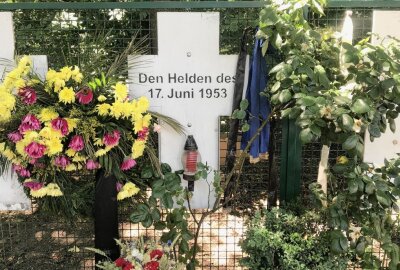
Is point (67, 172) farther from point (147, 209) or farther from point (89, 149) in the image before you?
point (147, 209)

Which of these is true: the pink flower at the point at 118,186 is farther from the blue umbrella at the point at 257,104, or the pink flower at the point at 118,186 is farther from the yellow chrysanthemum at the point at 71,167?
the blue umbrella at the point at 257,104

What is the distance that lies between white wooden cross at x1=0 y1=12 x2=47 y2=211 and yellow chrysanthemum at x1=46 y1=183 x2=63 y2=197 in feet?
1.50

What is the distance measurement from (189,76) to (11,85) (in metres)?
1.12

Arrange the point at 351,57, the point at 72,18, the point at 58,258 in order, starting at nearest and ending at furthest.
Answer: the point at 351,57
the point at 72,18
the point at 58,258

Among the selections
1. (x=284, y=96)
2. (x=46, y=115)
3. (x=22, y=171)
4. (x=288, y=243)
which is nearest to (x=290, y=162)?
(x=288, y=243)

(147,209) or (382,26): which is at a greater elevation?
(382,26)

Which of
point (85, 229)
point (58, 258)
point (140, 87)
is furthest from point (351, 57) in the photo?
point (58, 258)

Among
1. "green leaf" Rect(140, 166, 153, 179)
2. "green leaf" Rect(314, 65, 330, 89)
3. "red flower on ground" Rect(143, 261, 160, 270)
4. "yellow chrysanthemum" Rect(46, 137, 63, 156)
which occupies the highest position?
"green leaf" Rect(314, 65, 330, 89)

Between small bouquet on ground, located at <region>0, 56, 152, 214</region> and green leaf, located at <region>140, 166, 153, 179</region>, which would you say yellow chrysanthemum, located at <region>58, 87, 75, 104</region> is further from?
green leaf, located at <region>140, 166, 153, 179</region>

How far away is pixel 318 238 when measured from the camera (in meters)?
3.11

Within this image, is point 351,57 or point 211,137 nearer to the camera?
point 351,57

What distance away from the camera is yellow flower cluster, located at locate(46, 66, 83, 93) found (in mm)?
3004

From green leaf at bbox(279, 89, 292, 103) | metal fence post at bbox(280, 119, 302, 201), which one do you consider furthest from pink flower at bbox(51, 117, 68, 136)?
metal fence post at bbox(280, 119, 302, 201)

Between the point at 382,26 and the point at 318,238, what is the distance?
1460mm
